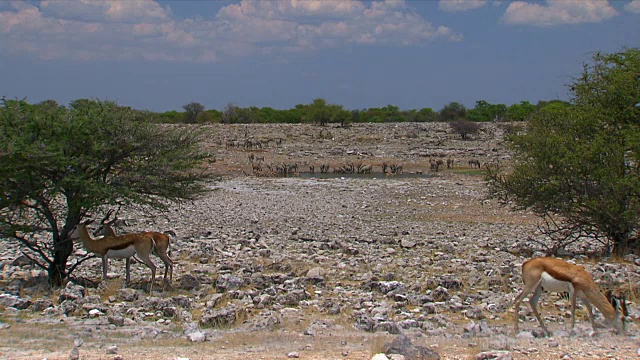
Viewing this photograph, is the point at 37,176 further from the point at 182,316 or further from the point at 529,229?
the point at 529,229

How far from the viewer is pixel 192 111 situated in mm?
81562

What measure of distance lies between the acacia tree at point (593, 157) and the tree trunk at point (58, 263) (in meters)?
10.5

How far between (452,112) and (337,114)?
2016 centimetres

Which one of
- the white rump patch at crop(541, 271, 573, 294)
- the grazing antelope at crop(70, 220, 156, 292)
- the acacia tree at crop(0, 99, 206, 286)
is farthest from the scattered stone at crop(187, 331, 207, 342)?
the white rump patch at crop(541, 271, 573, 294)

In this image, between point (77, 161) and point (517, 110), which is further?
point (517, 110)

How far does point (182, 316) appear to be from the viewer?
1032cm

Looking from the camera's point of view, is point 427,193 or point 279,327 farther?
point 427,193

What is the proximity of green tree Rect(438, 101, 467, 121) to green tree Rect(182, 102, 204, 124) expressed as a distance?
98.2 ft

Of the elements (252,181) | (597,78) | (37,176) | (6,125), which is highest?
(597,78)

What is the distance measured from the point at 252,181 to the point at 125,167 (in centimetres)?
2422

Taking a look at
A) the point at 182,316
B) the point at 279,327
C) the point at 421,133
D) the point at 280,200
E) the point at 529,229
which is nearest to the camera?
the point at 279,327

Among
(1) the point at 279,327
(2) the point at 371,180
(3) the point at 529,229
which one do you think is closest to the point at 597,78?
(3) the point at 529,229

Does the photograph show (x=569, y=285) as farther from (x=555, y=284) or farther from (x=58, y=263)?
(x=58, y=263)

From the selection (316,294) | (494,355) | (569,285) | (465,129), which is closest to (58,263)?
(316,294)
